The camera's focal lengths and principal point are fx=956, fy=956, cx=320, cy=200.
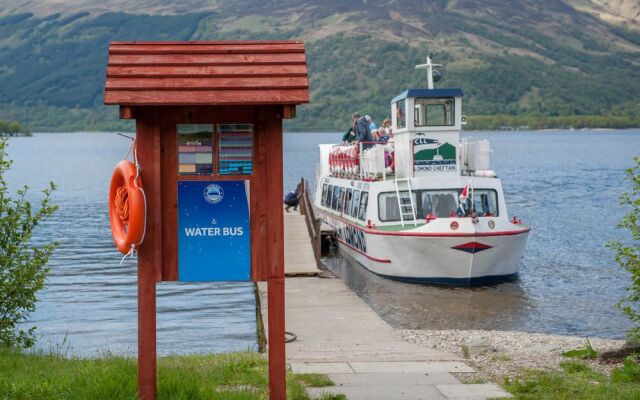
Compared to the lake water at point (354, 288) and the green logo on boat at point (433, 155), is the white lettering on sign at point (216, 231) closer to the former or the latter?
the lake water at point (354, 288)

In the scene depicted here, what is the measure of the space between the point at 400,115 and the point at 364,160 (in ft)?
7.41

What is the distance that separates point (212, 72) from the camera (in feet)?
27.8

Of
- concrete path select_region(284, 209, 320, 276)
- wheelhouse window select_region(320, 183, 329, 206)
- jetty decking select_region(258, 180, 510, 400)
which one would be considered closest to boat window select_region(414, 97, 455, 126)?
concrete path select_region(284, 209, 320, 276)

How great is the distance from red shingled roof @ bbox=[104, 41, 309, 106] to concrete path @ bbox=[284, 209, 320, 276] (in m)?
14.4

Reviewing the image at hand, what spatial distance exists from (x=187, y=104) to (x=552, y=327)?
47.0ft

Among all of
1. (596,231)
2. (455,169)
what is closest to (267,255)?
(455,169)

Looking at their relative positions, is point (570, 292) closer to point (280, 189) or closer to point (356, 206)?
point (356, 206)

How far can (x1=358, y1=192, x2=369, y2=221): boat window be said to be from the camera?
27.4 meters

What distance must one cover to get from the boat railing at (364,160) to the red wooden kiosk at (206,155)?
700 inches

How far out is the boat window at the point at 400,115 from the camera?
26.1 m

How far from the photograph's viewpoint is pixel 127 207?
8562mm

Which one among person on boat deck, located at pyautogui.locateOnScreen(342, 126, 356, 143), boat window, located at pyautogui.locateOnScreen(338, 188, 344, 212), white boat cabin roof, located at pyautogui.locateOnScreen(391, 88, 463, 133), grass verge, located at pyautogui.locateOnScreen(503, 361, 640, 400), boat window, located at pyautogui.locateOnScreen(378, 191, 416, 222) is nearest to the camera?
grass verge, located at pyautogui.locateOnScreen(503, 361, 640, 400)

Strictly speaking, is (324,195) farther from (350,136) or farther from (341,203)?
(350,136)

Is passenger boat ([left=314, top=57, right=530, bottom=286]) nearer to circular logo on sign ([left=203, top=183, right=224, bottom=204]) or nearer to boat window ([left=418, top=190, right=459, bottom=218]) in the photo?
boat window ([left=418, top=190, right=459, bottom=218])
